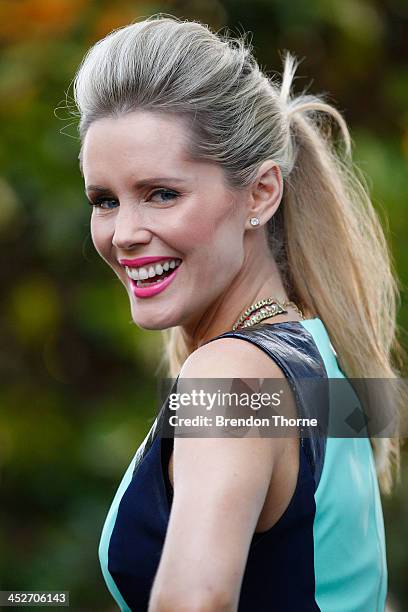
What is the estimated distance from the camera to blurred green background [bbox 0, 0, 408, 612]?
4.22 meters

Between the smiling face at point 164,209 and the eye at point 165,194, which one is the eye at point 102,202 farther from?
the eye at point 165,194

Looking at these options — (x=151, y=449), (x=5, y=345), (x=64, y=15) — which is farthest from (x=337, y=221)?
(x=5, y=345)

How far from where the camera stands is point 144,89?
2.00 meters

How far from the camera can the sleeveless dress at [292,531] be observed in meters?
1.79

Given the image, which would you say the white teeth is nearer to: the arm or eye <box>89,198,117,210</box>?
eye <box>89,198,117,210</box>

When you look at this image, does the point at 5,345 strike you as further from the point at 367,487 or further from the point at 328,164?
the point at 367,487

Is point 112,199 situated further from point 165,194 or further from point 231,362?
point 231,362

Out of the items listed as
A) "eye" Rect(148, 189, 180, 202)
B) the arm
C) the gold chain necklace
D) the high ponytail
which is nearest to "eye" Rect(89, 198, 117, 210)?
"eye" Rect(148, 189, 180, 202)

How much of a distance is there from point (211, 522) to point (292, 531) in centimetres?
30

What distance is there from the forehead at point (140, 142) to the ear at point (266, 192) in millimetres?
213

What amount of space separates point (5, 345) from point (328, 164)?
104 inches

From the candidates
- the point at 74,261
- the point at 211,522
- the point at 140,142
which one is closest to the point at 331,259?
the point at 140,142

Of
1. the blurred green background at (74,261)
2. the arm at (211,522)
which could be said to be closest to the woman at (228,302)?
the arm at (211,522)

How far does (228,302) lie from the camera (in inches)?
84.2
